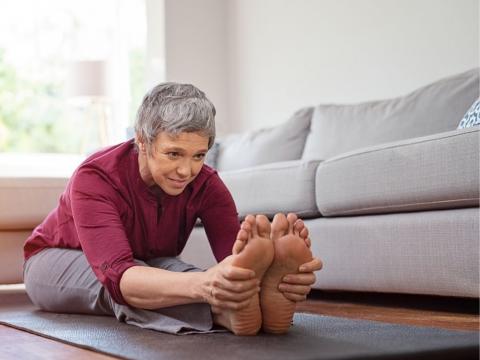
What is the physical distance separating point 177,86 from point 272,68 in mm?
3263

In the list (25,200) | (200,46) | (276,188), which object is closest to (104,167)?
(276,188)

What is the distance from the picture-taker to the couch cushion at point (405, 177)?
2320mm

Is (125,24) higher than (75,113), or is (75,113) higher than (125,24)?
(125,24)

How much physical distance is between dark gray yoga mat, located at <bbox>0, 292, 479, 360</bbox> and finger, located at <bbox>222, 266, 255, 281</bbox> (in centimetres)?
14

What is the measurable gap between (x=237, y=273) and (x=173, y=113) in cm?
47

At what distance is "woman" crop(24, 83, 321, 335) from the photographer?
5.49 ft

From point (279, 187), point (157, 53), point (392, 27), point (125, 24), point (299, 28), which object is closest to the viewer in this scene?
point (279, 187)

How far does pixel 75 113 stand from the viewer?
6379mm

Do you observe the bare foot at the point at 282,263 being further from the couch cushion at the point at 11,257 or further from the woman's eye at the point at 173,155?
the couch cushion at the point at 11,257

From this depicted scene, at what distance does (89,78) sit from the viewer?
227 inches

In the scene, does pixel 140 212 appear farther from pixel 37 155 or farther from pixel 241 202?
pixel 37 155

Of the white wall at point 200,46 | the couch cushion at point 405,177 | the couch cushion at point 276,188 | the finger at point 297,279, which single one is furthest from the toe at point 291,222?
the white wall at point 200,46

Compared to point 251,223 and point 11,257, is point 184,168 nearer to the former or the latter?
point 251,223

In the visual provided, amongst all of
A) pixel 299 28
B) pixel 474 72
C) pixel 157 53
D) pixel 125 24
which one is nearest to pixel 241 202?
pixel 474 72
